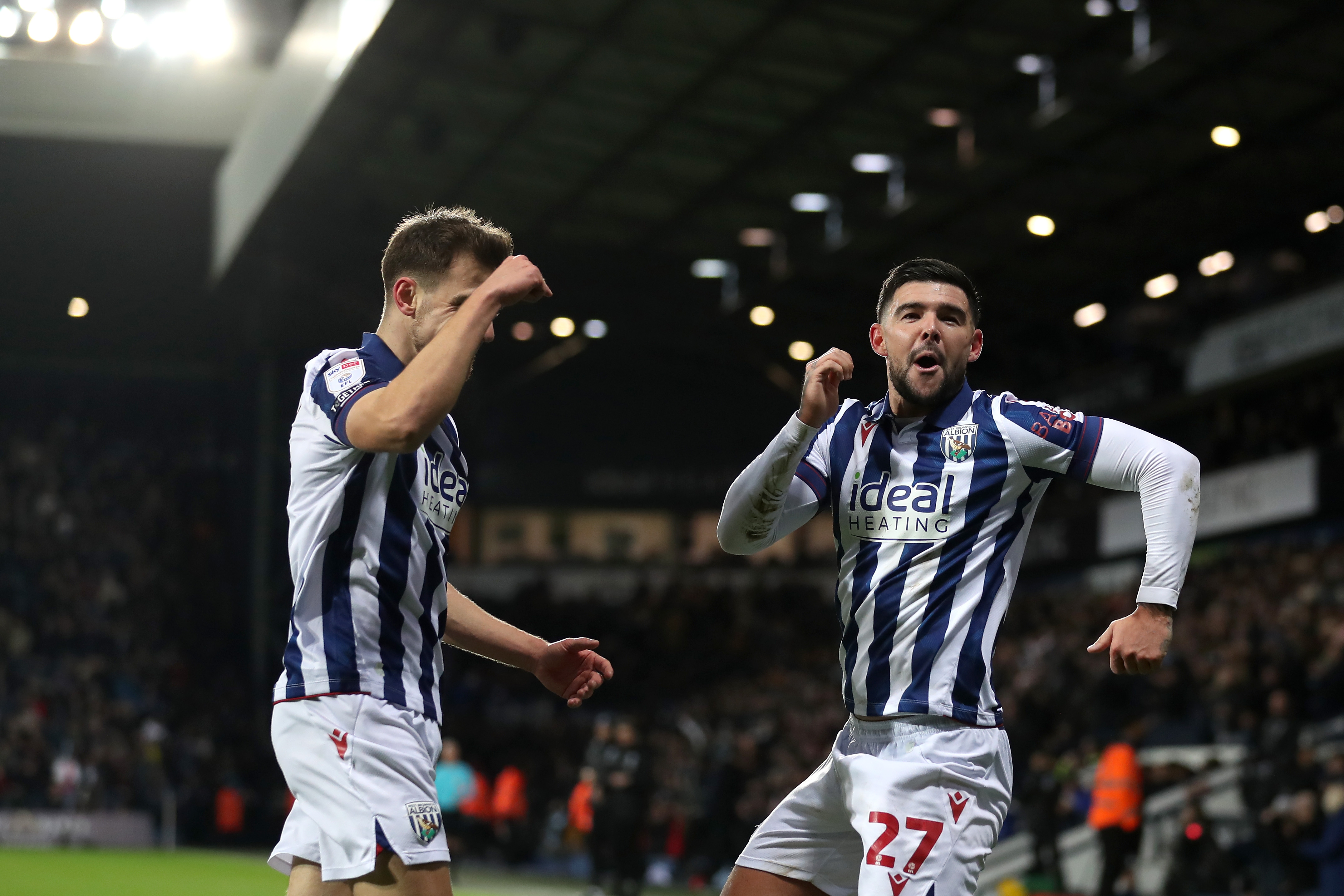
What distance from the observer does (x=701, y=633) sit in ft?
109

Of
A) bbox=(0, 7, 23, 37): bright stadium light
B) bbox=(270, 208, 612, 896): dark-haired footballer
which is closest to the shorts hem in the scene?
bbox=(270, 208, 612, 896): dark-haired footballer

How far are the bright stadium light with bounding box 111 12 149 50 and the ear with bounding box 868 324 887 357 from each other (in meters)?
15.7

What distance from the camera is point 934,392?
4113 mm

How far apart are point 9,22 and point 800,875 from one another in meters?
14.7

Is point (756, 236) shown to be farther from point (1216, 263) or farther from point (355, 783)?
point (355, 783)

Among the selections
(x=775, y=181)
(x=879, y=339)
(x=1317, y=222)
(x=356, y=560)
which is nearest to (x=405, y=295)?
(x=356, y=560)

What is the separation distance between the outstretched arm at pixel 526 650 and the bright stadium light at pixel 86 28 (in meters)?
14.4

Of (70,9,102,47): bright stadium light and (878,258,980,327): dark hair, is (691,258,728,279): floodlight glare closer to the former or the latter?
(70,9,102,47): bright stadium light

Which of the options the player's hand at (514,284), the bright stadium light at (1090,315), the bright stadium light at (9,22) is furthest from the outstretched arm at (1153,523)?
the bright stadium light at (1090,315)

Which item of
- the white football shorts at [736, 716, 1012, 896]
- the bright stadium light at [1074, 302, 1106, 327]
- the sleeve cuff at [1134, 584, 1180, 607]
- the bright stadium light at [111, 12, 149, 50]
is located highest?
the bright stadium light at [111, 12, 149, 50]

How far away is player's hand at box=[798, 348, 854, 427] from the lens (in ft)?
12.2

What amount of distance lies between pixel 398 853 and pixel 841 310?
2594cm

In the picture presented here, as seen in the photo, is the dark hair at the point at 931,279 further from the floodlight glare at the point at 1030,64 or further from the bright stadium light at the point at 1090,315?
the bright stadium light at the point at 1090,315

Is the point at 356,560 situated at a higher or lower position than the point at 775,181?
lower
